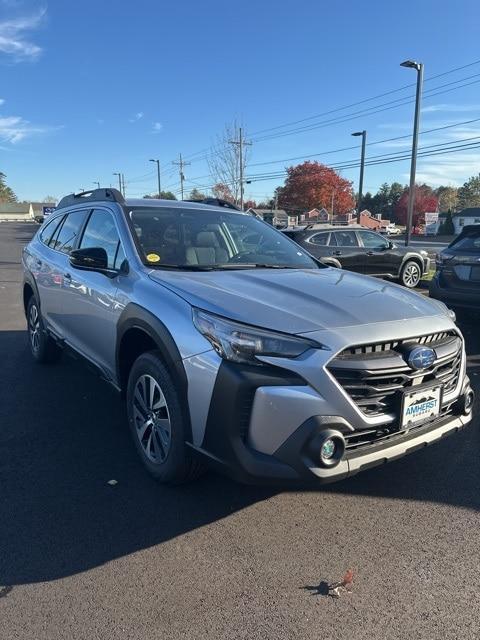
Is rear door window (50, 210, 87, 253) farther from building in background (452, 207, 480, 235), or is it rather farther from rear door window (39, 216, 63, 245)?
building in background (452, 207, 480, 235)

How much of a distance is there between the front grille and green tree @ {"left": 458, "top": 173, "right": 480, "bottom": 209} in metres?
134

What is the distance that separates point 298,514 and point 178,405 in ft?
3.17

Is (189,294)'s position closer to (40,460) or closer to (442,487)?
(40,460)

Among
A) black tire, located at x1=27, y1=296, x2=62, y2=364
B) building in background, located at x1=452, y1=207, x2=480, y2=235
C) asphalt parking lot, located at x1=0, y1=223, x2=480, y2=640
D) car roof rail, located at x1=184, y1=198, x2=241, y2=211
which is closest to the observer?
asphalt parking lot, located at x1=0, y1=223, x2=480, y2=640

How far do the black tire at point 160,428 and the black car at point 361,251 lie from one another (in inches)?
393

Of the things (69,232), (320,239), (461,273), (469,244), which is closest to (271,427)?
(69,232)

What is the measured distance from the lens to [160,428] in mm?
3195

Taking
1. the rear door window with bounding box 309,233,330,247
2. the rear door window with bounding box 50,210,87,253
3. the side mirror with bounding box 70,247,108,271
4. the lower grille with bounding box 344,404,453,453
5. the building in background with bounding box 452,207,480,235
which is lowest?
the lower grille with bounding box 344,404,453,453

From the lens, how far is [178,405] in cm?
291

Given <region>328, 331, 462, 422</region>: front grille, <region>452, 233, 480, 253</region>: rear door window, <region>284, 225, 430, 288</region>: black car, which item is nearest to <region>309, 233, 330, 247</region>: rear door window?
<region>284, 225, 430, 288</region>: black car

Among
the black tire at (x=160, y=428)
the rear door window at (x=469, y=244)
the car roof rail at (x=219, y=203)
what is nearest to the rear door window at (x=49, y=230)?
the car roof rail at (x=219, y=203)

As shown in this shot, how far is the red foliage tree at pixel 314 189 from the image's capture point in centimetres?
9688

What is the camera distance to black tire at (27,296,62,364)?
5.69 m

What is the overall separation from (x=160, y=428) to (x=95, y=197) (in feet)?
8.09
